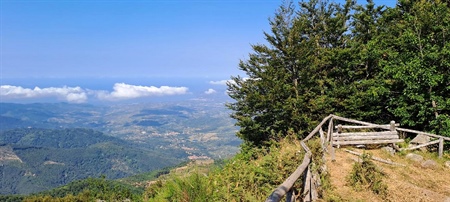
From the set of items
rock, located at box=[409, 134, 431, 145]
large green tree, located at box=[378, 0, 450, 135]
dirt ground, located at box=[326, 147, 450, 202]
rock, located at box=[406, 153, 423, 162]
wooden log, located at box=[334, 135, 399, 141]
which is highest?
large green tree, located at box=[378, 0, 450, 135]

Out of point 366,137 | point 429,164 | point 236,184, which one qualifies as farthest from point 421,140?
point 236,184

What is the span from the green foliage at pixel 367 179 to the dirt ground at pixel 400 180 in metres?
0.15

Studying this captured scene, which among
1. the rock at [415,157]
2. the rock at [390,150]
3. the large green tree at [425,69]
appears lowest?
the rock at [415,157]

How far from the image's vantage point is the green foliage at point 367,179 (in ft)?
25.4

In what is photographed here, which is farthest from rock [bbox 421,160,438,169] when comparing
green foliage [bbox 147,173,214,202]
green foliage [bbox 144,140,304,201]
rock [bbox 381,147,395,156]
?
green foliage [bbox 147,173,214,202]

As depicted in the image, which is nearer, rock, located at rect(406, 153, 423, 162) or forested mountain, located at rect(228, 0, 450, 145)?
rock, located at rect(406, 153, 423, 162)

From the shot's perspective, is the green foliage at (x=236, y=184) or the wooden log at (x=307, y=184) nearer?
the wooden log at (x=307, y=184)

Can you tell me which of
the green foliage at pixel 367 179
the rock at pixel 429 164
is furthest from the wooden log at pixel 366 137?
the green foliage at pixel 367 179

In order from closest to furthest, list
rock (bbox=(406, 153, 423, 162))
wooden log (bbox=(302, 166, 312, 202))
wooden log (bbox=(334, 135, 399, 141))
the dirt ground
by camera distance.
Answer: wooden log (bbox=(302, 166, 312, 202)) < the dirt ground < rock (bbox=(406, 153, 423, 162)) < wooden log (bbox=(334, 135, 399, 141))

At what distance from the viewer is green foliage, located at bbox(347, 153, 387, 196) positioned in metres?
7.75

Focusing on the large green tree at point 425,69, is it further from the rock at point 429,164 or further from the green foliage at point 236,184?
the green foliage at point 236,184

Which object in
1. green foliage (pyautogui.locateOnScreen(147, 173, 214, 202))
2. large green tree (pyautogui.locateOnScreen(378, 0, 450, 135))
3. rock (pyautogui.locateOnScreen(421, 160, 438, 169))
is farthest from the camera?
large green tree (pyautogui.locateOnScreen(378, 0, 450, 135))

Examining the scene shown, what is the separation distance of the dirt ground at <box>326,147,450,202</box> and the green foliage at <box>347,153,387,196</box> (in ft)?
0.49

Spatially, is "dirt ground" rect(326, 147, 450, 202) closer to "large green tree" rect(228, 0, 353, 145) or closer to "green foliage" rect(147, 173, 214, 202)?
"green foliage" rect(147, 173, 214, 202)
